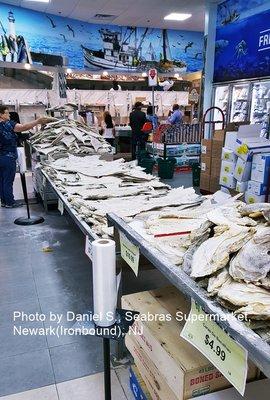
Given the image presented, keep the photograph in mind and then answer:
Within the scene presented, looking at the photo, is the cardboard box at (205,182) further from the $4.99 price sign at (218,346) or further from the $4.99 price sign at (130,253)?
the $4.99 price sign at (218,346)

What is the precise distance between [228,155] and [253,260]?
439 cm

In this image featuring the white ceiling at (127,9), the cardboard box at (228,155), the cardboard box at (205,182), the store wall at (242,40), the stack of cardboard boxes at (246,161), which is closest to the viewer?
the stack of cardboard boxes at (246,161)

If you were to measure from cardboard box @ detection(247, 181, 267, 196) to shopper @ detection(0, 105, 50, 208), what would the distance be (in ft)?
10.8

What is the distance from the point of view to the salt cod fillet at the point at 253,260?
3.40 ft

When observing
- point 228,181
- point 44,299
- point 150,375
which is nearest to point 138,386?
point 150,375

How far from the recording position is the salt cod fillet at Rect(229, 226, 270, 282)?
40.8 inches

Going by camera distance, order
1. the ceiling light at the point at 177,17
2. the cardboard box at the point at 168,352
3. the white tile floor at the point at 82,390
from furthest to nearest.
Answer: the ceiling light at the point at 177,17
the white tile floor at the point at 82,390
the cardboard box at the point at 168,352

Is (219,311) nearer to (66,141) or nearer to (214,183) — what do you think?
(66,141)

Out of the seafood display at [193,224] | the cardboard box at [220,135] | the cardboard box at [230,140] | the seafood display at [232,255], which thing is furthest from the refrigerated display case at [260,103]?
the seafood display at [232,255]

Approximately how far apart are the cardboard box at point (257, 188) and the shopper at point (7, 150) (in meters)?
3.29

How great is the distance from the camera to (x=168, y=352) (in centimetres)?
132

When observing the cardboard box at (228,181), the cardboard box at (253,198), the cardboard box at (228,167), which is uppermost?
the cardboard box at (228,167)

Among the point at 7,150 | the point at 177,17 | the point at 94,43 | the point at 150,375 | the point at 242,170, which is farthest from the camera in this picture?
the point at 94,43

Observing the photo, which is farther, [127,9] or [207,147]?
[127,9]
